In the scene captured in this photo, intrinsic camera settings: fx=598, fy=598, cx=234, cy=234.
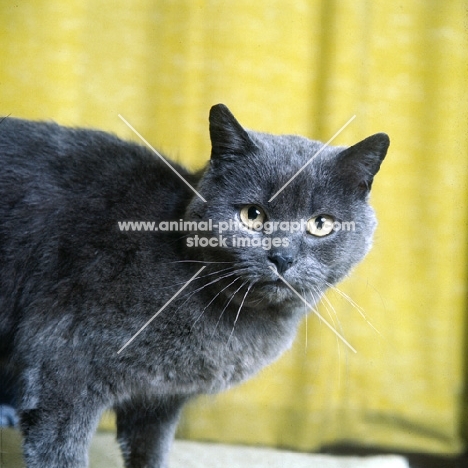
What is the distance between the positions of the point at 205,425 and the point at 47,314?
630mm

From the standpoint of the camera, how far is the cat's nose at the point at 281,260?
92 centimetres

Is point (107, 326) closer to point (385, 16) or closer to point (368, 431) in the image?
point (368, 431)

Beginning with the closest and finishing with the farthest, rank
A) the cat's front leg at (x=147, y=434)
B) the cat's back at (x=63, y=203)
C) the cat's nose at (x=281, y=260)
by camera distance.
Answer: the cat's nose at (x=281, y=260), the cat's back at (x=63, y=203), the cat's front leg at (x=147, y=434)

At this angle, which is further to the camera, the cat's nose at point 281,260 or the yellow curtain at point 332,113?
the yellow curtain at point 332,113

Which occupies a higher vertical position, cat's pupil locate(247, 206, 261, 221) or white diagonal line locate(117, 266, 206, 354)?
cat's pupil locate(247, 206, 261, 221)

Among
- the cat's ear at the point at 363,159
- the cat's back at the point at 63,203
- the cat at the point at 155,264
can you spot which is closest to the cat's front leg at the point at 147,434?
the cat at the point at 155,264

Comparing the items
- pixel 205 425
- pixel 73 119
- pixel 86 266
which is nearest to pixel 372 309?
pixel 205 425

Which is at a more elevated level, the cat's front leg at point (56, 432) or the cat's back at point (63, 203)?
the cat's back at point (63, 203)

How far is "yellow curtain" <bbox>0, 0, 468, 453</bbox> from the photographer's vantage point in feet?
4.20

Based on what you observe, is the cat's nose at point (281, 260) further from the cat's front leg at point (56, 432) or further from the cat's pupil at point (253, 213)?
the cat's front leg at point (56, 432)

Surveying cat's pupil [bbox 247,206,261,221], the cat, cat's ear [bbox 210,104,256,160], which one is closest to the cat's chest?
the cat

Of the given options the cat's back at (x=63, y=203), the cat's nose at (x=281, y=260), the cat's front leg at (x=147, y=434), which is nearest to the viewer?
the cat's nose at (x=281, y=260)

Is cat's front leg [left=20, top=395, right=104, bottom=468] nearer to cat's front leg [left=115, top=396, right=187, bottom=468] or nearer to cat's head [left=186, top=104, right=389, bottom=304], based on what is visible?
cat's front leg [left=115, top=396, right=187, bottom=468]

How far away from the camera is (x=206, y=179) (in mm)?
1033
